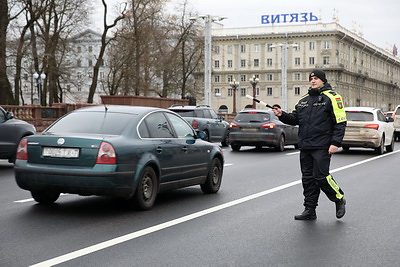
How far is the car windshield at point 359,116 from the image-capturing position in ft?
74.7

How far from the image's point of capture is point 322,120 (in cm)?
811

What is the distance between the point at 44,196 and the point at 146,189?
4.76 ft

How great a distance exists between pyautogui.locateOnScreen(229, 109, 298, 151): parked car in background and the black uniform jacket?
15.3m

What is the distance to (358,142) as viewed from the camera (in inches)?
883

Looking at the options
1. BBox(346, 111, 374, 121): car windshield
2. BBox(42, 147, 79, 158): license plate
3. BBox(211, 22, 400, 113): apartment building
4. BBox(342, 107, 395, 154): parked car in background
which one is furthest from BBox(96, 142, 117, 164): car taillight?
BBox(211, 22, 400, 113): apartment building

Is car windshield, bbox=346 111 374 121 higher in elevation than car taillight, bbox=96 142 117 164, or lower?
higher

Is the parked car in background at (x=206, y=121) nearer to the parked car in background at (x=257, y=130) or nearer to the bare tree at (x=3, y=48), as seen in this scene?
the parked car in background at (x=257, y=130)

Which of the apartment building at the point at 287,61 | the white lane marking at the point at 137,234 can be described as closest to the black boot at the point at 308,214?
the white lane marking at the point at 137,234

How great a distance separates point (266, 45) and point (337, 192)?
109606 mm

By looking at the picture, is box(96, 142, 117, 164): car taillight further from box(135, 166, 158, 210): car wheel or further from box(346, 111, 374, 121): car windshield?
box(346, 111, 374, 121): car windshield

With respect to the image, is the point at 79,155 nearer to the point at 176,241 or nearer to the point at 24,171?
the point at 24,171

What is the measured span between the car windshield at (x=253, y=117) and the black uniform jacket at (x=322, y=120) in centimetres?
1571

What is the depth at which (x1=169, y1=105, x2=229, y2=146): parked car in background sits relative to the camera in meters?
25.8

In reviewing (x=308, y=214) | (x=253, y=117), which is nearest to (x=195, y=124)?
(x=253, y=117)
